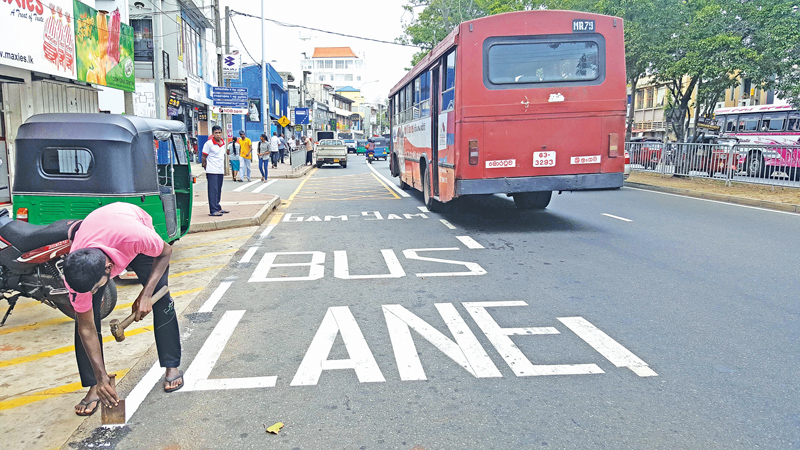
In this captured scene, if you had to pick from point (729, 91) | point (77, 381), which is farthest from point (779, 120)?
point (77, 381)

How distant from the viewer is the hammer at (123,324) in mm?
3489

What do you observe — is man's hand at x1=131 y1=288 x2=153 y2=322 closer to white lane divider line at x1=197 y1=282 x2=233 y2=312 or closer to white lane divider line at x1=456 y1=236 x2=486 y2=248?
white lane divider line at x1=197 y1=282 x2=233 y2=312

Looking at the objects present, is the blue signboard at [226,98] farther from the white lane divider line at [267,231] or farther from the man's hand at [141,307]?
the man's hand at [141,307]

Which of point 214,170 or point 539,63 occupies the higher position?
point 539,63

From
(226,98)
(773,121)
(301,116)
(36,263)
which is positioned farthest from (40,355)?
(301,116)

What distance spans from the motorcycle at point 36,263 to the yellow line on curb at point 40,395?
848 mm

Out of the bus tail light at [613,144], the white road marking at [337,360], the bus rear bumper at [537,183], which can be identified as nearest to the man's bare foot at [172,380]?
the white road marking at [337,360]

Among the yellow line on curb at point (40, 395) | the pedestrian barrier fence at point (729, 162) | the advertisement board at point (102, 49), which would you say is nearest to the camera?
the yellow line on curb at point (40, 395)

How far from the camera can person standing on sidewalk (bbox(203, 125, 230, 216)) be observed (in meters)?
12.6

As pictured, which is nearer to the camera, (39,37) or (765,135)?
(39,37)

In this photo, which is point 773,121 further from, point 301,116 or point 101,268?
point 301,116

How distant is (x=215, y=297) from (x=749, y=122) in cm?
2887

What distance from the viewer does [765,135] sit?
1067 inches

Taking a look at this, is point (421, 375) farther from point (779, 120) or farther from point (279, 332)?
point (779, 120)
